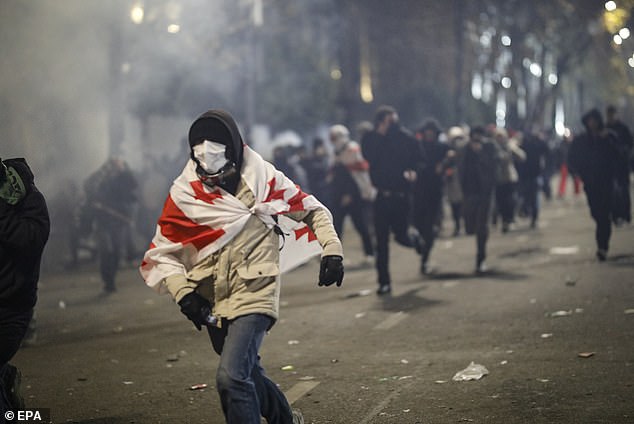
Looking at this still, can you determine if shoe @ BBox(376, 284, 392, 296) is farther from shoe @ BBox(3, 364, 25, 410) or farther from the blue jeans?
the blue jeans

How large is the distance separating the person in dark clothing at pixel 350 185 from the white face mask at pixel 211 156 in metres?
9.78

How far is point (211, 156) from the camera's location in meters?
4.73

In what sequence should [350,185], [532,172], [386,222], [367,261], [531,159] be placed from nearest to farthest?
[386,222], [350,185], [367,261], [532,172], [531,159]

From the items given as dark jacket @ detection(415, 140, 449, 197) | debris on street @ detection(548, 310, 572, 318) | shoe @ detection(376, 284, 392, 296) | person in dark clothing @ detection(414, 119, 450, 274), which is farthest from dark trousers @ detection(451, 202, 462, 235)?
debris on street @ detection(548, 310, 572, 318)

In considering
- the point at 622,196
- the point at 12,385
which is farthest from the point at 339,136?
the point at 12,385

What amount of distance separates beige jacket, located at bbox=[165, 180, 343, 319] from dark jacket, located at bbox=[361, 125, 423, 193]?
6.24m

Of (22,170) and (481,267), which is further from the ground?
(22,170)

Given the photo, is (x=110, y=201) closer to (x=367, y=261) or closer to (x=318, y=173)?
(x=367, y=261)

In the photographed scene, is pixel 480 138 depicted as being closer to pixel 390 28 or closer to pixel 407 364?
pixel 407 364

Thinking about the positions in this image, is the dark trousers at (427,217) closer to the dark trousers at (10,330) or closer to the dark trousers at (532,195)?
the dark trousers at (532,195)

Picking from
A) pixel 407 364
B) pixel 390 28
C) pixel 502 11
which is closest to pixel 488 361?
pixel 407 364

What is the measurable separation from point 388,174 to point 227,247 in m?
6.45

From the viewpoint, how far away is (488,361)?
23.6 feet

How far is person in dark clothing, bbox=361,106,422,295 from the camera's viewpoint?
11023 mm
